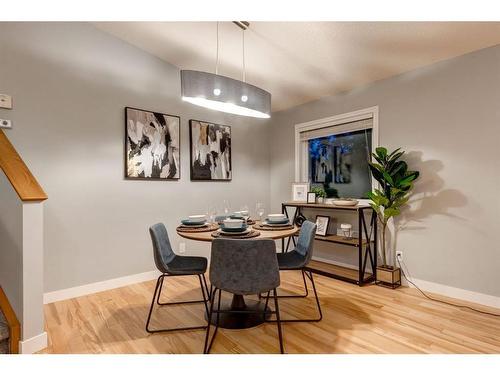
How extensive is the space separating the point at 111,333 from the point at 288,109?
12.1ft

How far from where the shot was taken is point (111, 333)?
2.08 m

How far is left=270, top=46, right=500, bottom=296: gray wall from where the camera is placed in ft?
8.09

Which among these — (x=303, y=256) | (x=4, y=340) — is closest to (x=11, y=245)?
(x=4, y=340)

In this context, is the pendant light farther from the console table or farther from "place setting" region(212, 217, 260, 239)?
the console table

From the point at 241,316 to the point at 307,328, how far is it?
55 cm

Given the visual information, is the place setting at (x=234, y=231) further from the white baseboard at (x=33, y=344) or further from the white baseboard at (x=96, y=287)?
the white baseboard at (x=96, y=287)

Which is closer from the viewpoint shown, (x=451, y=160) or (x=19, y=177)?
(x=19, y=177)

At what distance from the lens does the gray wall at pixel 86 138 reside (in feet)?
8.45

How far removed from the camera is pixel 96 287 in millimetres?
2928

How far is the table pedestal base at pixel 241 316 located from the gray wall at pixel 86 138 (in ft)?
4.74

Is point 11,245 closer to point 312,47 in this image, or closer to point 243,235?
point 243,235

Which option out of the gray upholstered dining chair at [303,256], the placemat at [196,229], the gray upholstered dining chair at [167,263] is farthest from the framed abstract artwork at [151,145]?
the gray upholstered dining chair at [303,256]
